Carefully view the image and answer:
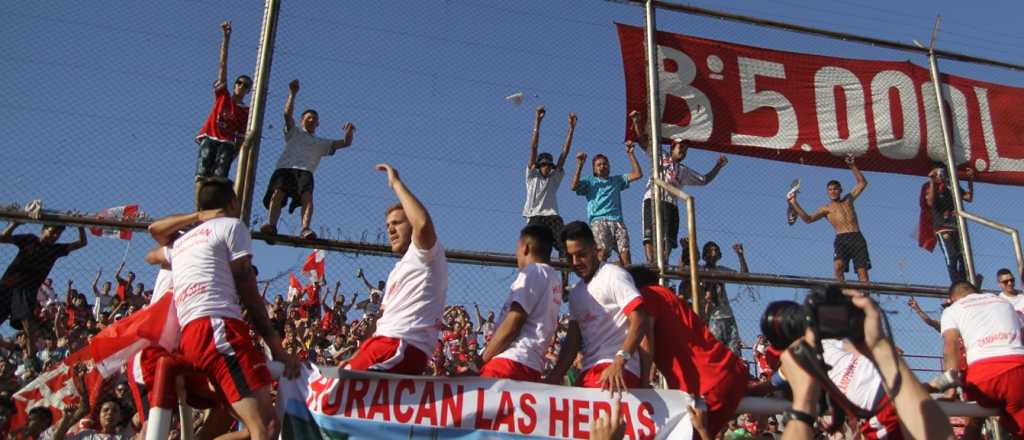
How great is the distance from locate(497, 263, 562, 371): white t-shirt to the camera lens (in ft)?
4.53

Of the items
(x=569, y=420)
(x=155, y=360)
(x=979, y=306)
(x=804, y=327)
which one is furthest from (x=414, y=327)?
(x=979, y=306)

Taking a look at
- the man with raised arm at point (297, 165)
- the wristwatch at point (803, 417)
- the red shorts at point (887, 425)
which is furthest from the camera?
the man with raised arm at point (297, 165)

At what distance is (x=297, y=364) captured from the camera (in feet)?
14.1

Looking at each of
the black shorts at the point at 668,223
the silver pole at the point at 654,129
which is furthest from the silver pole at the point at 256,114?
the black shorts at the point at 668,223

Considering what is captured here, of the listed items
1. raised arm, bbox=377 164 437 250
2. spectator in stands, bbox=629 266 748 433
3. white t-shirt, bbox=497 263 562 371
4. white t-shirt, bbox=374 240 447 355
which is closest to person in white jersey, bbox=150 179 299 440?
white t-shirt, bbox=374 240 447 355

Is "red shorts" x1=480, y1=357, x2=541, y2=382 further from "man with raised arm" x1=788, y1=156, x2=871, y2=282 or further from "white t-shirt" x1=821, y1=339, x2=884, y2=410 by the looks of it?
"man with raised arm" x1=788, y1=156, x2=871, y2=282

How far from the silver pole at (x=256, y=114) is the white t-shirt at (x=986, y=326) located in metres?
4.73

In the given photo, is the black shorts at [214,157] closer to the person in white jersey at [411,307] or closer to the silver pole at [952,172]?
the person in white jersey at [411,307]

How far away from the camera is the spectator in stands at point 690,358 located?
4.40 m

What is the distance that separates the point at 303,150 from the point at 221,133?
2.09 feet

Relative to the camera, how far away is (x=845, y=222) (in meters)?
8.67

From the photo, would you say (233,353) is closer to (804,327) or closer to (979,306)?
(804,327)

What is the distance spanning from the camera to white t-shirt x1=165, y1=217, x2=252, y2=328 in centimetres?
405

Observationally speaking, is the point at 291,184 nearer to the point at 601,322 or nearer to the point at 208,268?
the point at 208,268
